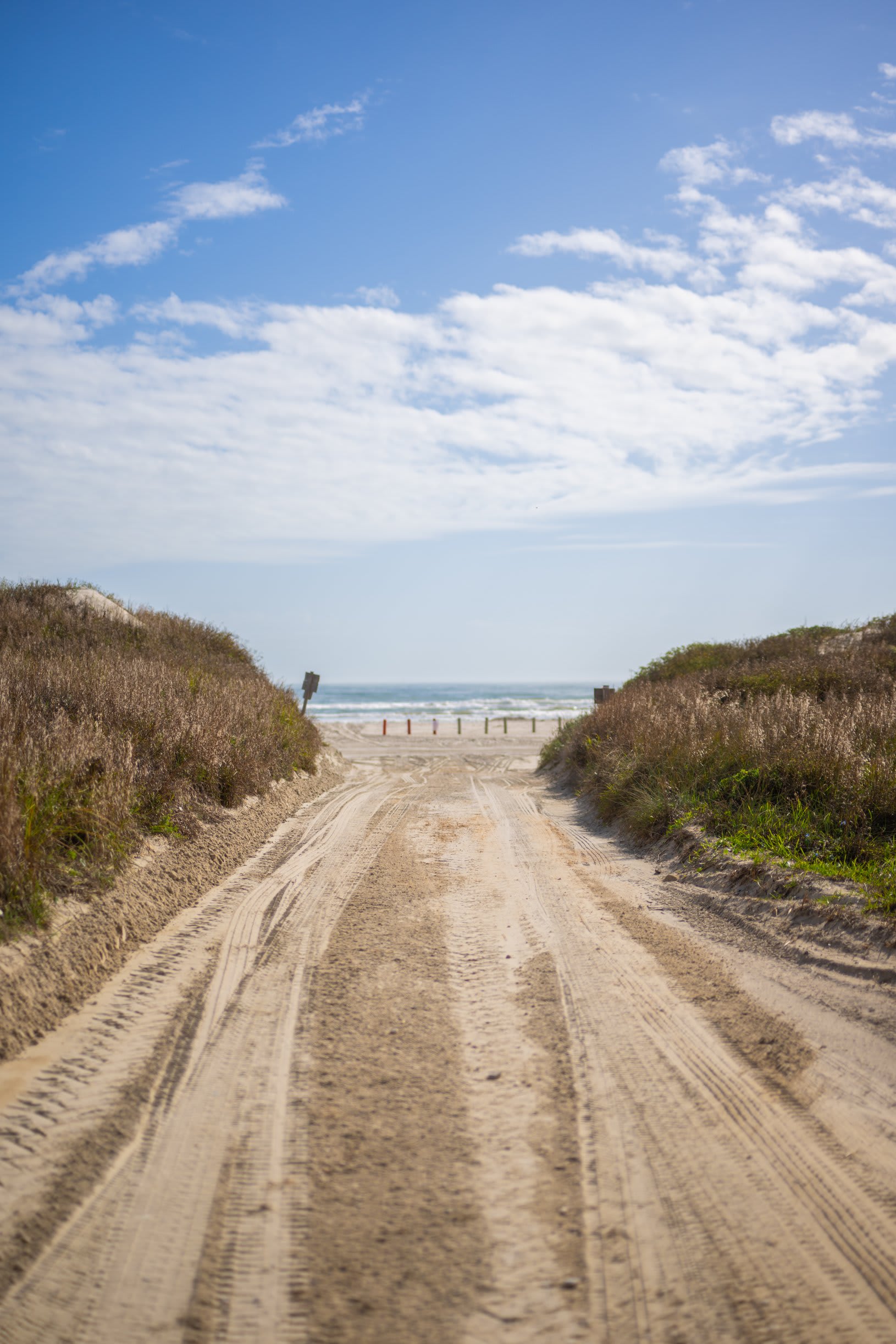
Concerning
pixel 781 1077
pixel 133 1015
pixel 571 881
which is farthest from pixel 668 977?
pixel 133 1015

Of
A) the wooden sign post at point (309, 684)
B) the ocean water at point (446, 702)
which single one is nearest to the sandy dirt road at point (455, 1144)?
the wooden sign post at point (309, 684)

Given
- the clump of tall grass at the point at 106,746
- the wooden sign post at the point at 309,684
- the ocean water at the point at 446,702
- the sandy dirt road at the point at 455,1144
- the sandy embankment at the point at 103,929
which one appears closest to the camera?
the sandy dirt road at the point at 455,1144

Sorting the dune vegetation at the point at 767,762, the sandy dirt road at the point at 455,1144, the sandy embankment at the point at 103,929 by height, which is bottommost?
the sandy dirt road at the point at 455,1144

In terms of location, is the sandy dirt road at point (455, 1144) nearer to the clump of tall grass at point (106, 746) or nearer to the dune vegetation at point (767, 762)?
the clump of tall grass at point (106, 746)

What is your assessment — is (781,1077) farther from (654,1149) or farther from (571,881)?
(571,881)

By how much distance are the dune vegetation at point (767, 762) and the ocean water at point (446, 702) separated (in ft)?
78.7

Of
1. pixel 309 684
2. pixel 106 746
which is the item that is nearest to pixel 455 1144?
pixel 106 746

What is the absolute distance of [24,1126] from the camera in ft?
10.1

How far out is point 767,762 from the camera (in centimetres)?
819

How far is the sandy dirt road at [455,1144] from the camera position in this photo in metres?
2.23

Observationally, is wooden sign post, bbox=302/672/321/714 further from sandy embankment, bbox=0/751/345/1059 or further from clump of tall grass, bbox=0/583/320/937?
sandy embankment, bbox=0/751/345/1059

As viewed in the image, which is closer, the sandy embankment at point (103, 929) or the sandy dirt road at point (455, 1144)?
the sandy dirt road at point (455, 1144)

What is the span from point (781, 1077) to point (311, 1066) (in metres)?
2.24

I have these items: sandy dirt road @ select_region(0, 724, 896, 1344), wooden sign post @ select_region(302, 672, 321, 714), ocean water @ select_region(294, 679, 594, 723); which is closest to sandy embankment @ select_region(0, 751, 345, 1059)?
sandy dirt road @ select_region(0, 724, 896, 1344)
